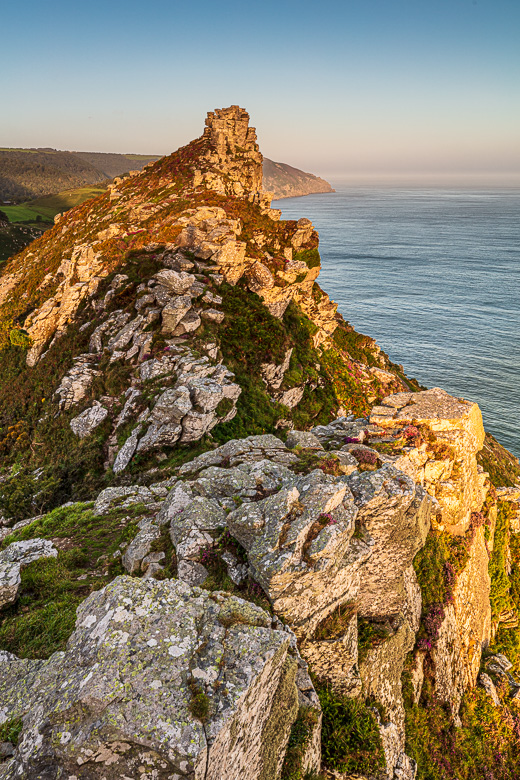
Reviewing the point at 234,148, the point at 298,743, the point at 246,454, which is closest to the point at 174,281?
the point at 246,454

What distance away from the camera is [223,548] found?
446 inches

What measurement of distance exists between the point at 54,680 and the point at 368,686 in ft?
30.0

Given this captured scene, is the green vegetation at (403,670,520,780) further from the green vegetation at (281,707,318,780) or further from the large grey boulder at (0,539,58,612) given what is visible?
the large grey boulder at (0,539,58,612)

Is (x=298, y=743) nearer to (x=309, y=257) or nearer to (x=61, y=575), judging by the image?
(x=61, y=575)

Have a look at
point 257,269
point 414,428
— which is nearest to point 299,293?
point 257,269

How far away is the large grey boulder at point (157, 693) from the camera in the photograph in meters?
5.42

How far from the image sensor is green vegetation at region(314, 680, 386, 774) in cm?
979

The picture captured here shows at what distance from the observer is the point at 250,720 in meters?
6.67

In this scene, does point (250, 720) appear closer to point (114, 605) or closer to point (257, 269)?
point (114, 605)

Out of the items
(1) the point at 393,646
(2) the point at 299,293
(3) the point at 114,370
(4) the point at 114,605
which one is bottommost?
(1) the point at 393,646

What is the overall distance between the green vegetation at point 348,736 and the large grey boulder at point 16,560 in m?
8.53

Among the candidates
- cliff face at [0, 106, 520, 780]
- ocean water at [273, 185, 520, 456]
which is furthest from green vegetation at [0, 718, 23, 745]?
ocean water at [273, 185, 520, 456]

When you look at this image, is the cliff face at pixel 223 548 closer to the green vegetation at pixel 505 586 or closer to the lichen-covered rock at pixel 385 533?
the lichen-covered rock at pixel 385 533

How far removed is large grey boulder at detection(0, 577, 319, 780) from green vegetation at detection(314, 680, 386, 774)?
110 inches
